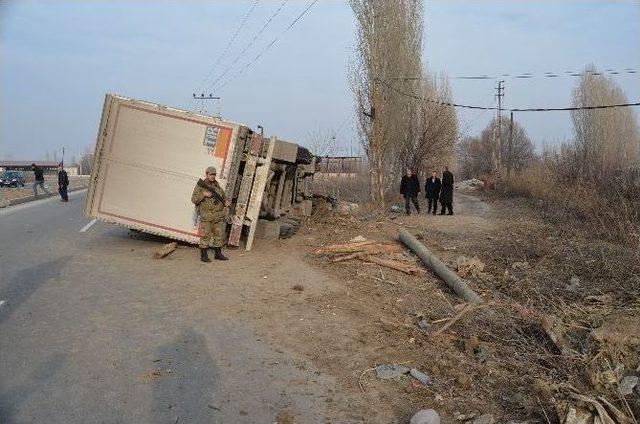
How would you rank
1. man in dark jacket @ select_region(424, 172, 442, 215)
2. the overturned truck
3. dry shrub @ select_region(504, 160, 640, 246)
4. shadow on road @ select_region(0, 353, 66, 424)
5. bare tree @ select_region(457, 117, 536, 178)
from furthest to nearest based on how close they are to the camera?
bare tree @ select_region(457, 117, 536, 178) < man in dark jacket @ select_region(424, 172, 442, 215) < dry shrub @ select_region(504, 160, 640, 246) < the overturned truck < shadow on road @ select_region(0, 353, 66, 424)

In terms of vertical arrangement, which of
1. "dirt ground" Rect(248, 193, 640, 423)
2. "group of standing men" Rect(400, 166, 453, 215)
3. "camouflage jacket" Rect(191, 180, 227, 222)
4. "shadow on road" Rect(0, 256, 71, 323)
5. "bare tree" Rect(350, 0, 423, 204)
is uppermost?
"bare tree" Rect(350, 0, 423, 204)

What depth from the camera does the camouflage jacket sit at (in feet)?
32.8

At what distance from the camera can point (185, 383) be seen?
481 centimetres

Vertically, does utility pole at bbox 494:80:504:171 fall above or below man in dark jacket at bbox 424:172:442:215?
above

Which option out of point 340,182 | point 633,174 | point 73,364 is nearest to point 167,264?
point 73,364

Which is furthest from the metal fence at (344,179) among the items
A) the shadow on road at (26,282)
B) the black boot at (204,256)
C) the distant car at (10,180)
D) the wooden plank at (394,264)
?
the distant car at (10,180)

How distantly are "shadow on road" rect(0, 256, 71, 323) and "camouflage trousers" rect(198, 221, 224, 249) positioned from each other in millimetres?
2443

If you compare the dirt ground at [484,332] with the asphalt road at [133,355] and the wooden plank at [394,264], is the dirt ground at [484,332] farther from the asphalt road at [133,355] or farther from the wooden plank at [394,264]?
the asphalt road at [133,355]

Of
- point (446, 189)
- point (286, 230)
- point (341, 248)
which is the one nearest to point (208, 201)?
point (341, 248)

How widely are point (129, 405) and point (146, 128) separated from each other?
7318 mm

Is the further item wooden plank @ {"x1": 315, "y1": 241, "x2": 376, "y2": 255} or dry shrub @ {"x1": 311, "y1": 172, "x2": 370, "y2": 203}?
dry shrub @ {"x1": 311, "y1": 172, "x2": 370, "y2": 203}

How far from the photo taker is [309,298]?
793 centimetres

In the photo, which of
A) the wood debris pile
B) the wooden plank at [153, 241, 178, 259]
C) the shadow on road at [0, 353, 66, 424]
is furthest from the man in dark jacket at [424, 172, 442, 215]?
the shadow on road at [0, 353, 66, 424]

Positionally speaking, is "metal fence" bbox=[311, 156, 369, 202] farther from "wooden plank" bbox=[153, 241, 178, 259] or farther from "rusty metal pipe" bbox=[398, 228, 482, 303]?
"wooden plank" bbox=[153, 241, 178, 259]
